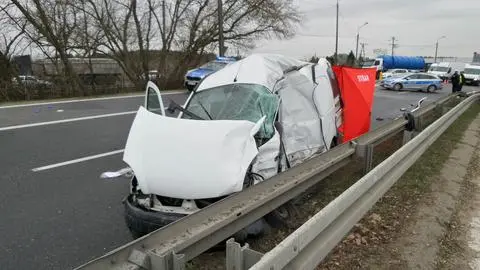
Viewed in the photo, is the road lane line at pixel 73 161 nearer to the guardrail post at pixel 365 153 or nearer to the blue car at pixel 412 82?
the guardrail post at pixel 365 153

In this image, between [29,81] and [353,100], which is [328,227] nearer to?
[353,100]

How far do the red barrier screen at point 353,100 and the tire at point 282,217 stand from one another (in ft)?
10.9

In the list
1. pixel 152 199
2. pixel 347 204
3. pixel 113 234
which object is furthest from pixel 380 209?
pixel 113 234

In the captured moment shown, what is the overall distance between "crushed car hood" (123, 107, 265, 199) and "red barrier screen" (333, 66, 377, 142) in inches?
154

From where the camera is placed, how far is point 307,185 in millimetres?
4578

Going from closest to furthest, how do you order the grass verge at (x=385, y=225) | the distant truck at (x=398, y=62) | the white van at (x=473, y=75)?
1. the grass verge at (x=385, y=225)
2. the white van at (x=473, y=75)
3. the distant truck at (x=398, y=62)

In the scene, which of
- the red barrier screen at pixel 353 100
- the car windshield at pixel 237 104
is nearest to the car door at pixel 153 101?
the car windshield at pixel 237 104

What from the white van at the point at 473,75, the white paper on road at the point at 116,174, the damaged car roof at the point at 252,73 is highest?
the damaged car roof at the point at 252,73

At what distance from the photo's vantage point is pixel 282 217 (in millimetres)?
4727

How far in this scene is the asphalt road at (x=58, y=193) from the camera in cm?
441

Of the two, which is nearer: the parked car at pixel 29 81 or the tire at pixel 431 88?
the parked car at pixel 29 81

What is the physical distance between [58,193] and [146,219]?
2586 mm

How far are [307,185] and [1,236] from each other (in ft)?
10.5

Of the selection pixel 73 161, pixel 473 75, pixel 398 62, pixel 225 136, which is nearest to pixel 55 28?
pixel 73 161
